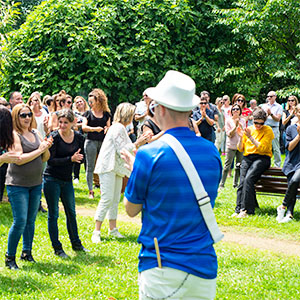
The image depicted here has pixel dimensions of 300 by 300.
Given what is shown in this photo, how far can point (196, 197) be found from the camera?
3.07m

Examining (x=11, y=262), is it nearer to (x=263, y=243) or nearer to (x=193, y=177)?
(x=193, y=177)

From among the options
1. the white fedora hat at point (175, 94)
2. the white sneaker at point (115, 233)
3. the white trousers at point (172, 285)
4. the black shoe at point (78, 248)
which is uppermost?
the white fedora hat at point (175, 94)

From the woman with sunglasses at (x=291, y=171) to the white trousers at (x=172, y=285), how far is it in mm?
6313

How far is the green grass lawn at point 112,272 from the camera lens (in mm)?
5516

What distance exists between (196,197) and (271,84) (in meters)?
19.7

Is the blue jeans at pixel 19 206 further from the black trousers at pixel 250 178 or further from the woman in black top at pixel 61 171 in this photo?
the black trousers at pixel 250 178

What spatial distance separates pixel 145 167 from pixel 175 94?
0.50 meters

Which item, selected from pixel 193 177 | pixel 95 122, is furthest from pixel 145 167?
pixel 95 122

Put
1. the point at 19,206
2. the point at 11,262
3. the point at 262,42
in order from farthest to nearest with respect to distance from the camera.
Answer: the point at 262,42, the point at 11,262, the point at 19,206

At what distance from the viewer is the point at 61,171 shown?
6488 millimetres

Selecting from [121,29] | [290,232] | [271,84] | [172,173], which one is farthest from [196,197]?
[271,84]

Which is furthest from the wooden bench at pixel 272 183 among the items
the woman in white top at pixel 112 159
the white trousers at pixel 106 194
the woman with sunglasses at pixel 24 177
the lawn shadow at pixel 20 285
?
the lawn shadow at pixel 20 285

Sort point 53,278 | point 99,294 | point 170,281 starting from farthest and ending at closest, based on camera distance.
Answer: point 53,278, point 99,294, point 170,281

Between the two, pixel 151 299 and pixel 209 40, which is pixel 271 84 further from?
pixel 151 299
